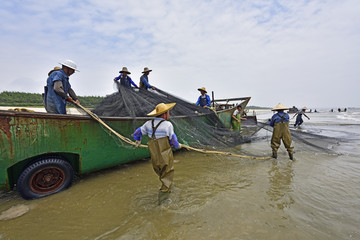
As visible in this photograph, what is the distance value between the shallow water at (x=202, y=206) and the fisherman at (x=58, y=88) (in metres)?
1.77

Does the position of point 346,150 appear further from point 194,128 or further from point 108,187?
point 108,187

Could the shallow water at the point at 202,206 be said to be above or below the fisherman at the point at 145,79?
below

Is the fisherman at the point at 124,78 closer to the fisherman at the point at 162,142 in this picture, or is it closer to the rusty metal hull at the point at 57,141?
the rusty metal hull at the point at 57,141

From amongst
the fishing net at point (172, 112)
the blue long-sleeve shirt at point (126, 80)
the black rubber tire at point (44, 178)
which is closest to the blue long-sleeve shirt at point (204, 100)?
the fishing net at point (172, 112)

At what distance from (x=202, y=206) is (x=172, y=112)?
3.17 m

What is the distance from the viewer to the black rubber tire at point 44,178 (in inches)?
112

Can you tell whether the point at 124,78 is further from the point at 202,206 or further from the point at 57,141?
the point at 202,206

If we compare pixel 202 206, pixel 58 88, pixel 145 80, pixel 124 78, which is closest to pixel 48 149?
pixel 58 88

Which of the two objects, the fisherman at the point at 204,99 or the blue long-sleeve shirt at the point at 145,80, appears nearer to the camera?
the blue long-sleeve shirt at the point at 145,80

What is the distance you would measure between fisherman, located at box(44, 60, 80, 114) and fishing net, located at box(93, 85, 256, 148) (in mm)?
1181

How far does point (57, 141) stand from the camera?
3.11 metres

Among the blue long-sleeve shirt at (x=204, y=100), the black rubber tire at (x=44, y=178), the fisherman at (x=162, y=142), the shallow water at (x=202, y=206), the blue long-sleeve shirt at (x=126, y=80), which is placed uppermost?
the blue long-sleeve shirt at (x=126, y=80)

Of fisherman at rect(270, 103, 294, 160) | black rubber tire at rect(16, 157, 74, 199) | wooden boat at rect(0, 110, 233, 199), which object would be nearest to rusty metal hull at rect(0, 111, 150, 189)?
wooden boat at rect(0, 110, 233, 199)

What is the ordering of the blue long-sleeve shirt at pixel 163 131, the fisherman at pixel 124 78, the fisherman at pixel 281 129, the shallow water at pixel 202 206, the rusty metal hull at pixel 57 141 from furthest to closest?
1. the fisherman at pixel 124 78
2. the fisherman at pixel 281 129
3. the blue long-sleeve shirt at pixel 163 131
4. the rusty metal hull at pixel 57 141
5. the shallow water at pixel 202 206
